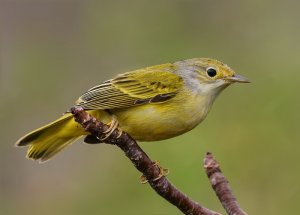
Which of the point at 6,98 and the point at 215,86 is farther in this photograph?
the point at 6,98

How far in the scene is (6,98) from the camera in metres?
8.08

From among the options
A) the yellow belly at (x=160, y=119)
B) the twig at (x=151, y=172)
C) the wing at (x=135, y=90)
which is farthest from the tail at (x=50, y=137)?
the twig at (x=151, y=172)

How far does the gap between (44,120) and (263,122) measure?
2.14 metres

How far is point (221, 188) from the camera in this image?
14.6ft

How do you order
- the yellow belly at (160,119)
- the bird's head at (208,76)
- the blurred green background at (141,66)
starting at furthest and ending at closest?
the blurred green background at (141,66)
the bird's head at (208,76)
the yellow belly at (160,119)

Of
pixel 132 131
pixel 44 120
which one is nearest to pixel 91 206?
pixel 44 120

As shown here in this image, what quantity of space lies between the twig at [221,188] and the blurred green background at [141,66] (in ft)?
8.57

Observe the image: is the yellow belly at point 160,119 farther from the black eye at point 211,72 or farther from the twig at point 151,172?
the twig at point 151,172

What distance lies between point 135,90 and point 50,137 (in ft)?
2.04

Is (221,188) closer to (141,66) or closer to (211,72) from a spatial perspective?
(211,72)

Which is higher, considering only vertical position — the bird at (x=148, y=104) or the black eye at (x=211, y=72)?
the black eye at (x=211, y=72)

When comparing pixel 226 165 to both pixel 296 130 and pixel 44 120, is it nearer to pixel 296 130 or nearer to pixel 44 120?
pixel 296 130

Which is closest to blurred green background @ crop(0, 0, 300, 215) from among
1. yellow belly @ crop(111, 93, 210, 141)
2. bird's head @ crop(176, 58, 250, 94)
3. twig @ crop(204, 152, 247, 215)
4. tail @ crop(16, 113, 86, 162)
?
bird's head @ crop(176, 58, 250, 94)

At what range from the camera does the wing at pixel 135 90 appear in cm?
565
